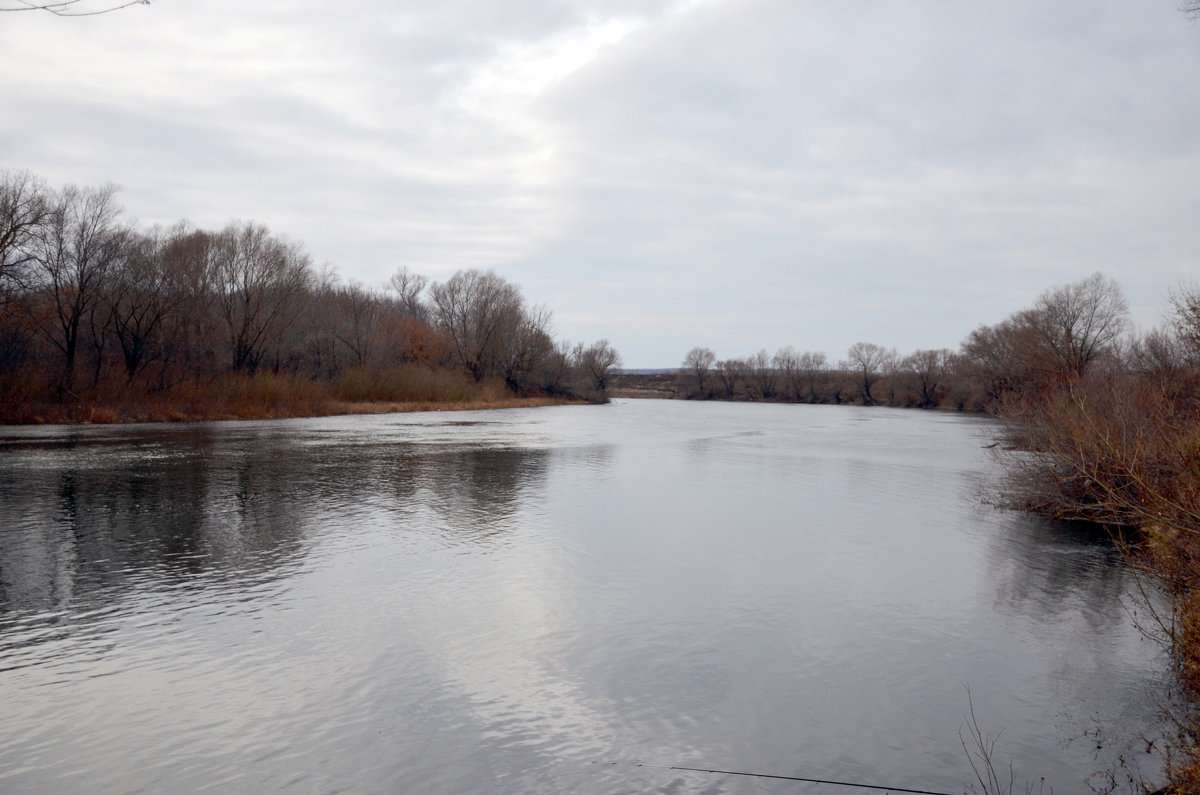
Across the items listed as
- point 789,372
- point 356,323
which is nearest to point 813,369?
point 789,372

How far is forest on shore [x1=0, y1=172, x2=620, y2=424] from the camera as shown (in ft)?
104

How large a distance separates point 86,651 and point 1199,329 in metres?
12.6

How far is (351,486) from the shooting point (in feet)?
54.8

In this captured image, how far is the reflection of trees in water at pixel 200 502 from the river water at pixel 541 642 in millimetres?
90

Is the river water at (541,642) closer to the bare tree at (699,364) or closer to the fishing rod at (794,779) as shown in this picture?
the fishing rod at (794,779)

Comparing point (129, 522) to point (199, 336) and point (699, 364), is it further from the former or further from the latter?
point (699, 364)

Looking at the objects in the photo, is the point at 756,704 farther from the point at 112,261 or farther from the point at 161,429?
the point at 112,261

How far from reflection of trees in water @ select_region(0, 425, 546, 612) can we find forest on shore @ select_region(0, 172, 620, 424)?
32.7ft

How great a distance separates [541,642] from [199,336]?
3942 cm

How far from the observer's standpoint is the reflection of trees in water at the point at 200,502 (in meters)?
9.51

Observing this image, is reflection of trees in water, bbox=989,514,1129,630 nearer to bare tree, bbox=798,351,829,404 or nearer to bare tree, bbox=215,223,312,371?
bare tree, bbox=215,223,312,371

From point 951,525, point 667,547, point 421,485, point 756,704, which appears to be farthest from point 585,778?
point 421,485

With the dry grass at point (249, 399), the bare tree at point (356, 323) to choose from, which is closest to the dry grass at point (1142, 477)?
the dry grass at point (249, 399)

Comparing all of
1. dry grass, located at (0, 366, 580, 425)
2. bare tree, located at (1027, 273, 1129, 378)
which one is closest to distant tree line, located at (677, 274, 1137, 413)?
bare tree, located at (1027, 273, 1129, 378)
